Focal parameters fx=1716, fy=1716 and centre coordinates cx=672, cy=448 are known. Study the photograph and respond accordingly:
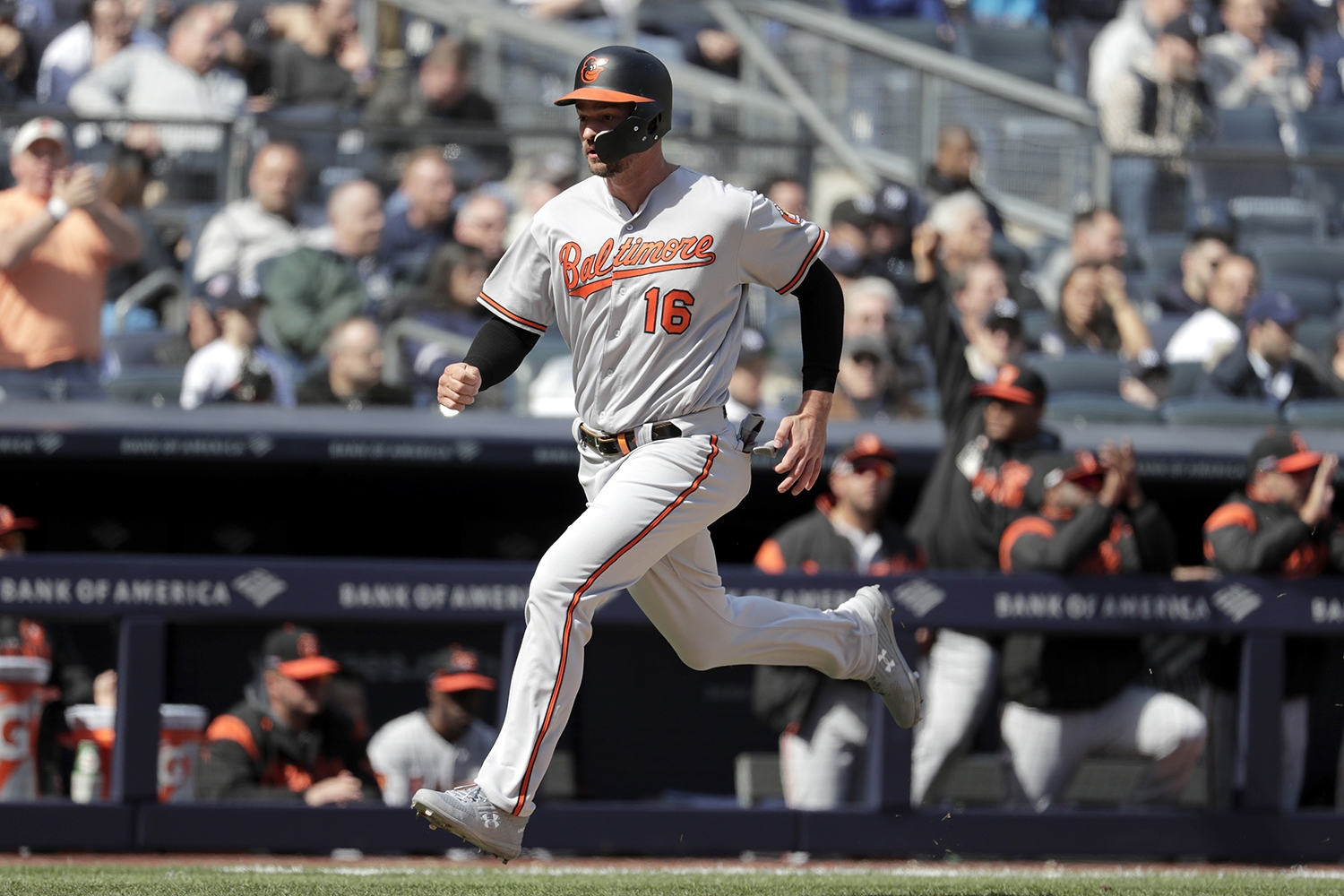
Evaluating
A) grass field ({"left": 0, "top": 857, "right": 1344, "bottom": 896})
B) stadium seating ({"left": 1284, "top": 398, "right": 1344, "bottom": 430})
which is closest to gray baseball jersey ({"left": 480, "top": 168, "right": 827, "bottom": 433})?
grass field ({"left": 0, "top": 857, "right": 1344, "bottom": 896})

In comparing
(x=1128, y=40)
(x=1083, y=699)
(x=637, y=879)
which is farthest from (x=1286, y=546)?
(x=1128, y=40)

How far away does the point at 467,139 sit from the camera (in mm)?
7449

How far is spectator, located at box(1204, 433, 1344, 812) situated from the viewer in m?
4.93

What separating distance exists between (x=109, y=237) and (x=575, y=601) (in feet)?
13.2

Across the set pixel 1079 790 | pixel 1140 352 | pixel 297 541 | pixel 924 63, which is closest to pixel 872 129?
pixel 924 63

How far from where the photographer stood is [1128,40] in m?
9.45

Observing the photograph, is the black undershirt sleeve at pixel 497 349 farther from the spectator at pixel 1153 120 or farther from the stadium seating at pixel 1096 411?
the spectator at pixel 1153 120

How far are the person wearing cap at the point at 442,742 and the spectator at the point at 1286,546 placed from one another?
2105mm

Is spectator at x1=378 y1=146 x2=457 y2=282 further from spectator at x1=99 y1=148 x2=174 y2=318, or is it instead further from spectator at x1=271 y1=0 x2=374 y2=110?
spectator at x1=271 y1=0 x2=374 y2=110

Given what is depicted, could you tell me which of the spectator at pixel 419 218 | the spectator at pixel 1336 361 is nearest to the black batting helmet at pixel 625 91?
the spectator at pixel 419 218

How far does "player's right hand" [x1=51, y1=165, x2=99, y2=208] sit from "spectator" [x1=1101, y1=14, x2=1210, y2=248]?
15.6 feet

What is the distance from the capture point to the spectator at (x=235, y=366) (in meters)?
6.25

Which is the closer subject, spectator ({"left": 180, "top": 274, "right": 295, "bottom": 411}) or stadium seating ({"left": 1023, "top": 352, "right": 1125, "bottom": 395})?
spectator ({"left": 180, "top": 274, "right": 295, "bottom": 411})

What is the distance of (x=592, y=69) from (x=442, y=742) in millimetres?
2189
